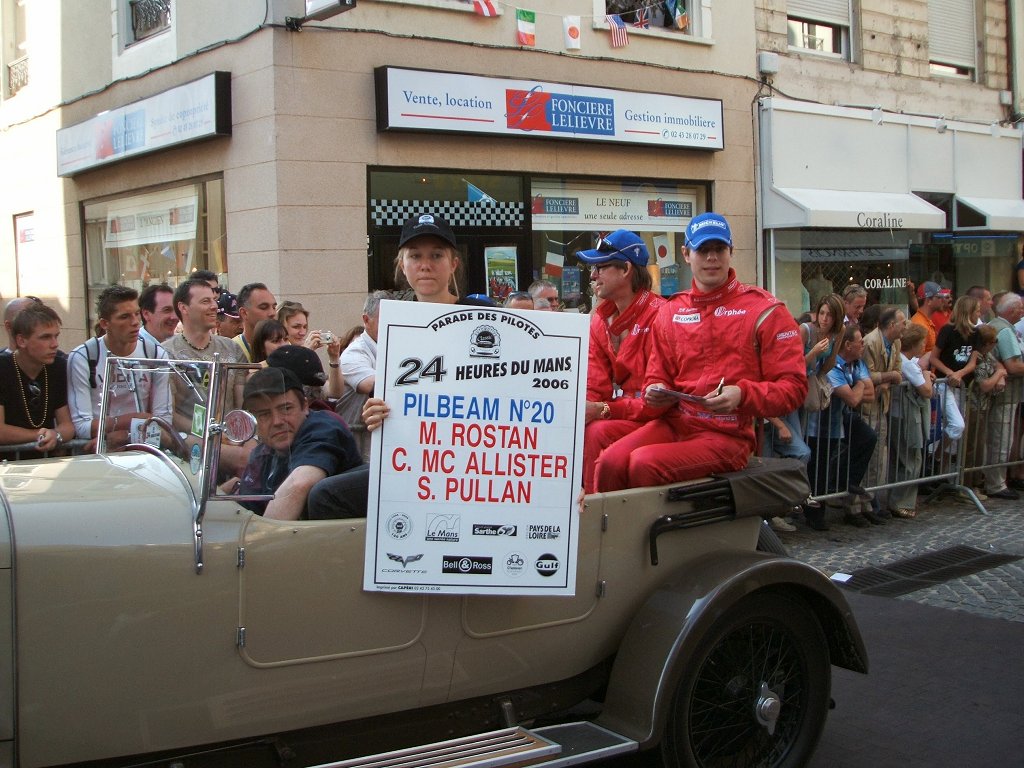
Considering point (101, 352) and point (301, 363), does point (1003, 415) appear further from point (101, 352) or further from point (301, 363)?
point (301, 363)

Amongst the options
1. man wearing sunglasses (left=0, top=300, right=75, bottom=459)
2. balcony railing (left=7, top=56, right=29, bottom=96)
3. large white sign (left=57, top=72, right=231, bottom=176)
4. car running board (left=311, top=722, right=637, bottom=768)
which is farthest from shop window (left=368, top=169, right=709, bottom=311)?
car running board (left=311, top=722, right=637, bottom=768)

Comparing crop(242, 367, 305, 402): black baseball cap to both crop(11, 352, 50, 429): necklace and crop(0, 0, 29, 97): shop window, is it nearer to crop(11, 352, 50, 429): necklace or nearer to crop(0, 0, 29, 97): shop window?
crop(11, 352, 50, 429): necklace

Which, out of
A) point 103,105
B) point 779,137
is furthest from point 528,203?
point 103,105

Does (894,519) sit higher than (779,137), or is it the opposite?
(779,137)

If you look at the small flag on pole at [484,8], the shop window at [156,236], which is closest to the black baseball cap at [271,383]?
the shop window at [156,236]

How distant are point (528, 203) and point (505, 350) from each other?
8.77m

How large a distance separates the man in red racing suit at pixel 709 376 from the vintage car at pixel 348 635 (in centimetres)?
16

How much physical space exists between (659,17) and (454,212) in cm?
398

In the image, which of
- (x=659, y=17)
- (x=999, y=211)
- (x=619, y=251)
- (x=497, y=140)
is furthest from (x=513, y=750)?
(x=999, y=211)

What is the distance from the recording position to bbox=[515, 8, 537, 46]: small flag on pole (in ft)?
37.2

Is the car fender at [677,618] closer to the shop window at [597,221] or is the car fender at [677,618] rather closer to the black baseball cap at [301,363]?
the black baseball cap at [301,363]

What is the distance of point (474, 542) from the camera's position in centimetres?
317

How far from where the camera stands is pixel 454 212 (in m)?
11.2

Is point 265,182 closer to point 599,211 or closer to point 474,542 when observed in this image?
point 599,211
